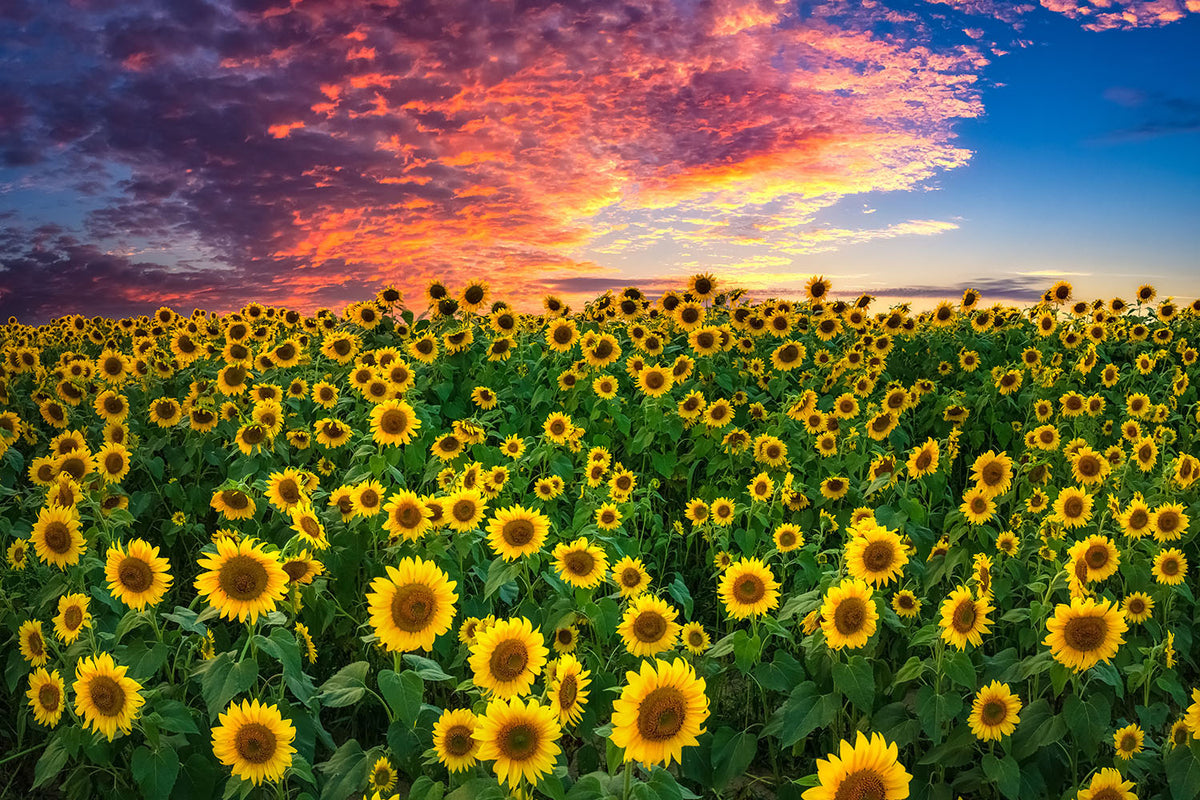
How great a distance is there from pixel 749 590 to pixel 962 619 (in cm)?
87

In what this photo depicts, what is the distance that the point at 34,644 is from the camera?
3389 mm

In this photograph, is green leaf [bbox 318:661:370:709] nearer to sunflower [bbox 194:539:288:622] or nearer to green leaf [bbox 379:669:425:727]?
green leaf [bbox 379:669:425:727]

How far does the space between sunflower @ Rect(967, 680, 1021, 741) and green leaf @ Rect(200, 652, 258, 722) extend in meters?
2.79

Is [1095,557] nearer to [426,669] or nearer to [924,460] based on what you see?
[924,460]

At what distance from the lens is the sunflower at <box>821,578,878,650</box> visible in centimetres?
308

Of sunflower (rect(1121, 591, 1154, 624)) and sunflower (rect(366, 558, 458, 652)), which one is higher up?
sunflower (rect(366, 558, 458, 652))

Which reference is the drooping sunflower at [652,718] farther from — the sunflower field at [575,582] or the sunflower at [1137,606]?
the sunflower at [1137,606]

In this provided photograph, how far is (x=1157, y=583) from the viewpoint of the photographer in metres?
4.47

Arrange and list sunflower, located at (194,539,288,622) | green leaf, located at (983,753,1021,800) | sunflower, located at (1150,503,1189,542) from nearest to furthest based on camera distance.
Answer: sunflower, located at (194,539,288,622) → green leaf, located at (983,753,1021,800) → sunflower, located at (1150,503,1189,542)

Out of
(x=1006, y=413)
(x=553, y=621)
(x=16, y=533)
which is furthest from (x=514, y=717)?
(x=1006, y=413)

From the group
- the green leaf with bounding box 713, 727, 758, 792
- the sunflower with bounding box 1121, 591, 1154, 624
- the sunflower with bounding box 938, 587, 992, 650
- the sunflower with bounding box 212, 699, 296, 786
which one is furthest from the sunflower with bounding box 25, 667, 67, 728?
the sunflower with bounding box 1121, 591, 1154, 624

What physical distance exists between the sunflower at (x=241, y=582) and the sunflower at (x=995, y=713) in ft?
9.19

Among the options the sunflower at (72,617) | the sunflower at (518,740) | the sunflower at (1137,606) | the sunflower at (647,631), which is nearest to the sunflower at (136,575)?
the sunflower at (72,617)

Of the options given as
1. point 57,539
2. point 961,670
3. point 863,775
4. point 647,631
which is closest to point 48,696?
point 57,539
